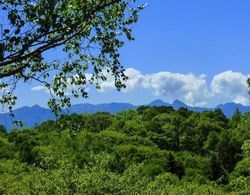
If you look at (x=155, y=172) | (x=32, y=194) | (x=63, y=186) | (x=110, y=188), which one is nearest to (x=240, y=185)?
(x=110, y=188)

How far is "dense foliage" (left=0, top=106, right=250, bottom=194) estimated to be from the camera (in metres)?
56.7

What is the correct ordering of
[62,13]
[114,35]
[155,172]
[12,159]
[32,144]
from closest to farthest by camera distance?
[62,13]
[114,35]
[155,172]
[12,159]
[32,144]

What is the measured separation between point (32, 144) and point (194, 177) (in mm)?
40171

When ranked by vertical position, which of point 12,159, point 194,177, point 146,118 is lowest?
point 194,177

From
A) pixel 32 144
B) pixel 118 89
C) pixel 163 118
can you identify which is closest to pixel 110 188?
pixel 118 89

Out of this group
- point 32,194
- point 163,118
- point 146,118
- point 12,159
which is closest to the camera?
point 32,194

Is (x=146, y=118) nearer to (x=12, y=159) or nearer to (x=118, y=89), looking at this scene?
(x=12, y=159)

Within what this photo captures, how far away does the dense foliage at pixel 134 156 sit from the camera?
56.7m

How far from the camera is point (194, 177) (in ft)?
373

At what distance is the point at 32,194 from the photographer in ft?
195

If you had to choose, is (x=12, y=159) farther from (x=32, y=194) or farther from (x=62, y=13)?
(x=62, y=13)

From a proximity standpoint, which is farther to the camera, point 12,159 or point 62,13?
point 12,159

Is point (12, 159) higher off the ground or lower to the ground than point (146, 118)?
lower

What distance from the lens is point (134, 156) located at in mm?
127312
